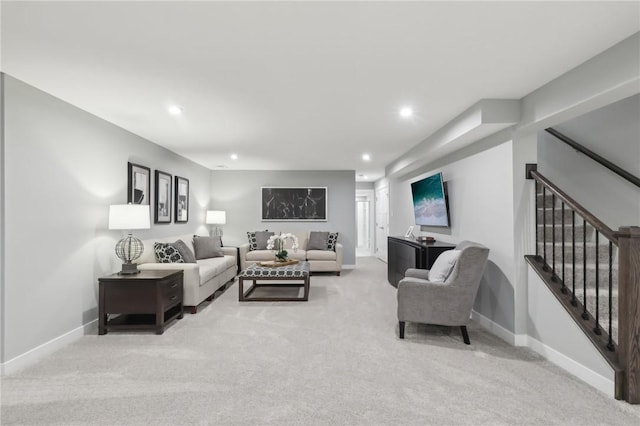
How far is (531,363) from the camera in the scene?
274 centimetres

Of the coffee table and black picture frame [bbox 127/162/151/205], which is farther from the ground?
black picture frame [bbox 127/162/151/205]

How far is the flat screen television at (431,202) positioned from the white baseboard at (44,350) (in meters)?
4.36

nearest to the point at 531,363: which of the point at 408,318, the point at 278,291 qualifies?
the point at 408,318

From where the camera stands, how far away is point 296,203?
784 centimetres

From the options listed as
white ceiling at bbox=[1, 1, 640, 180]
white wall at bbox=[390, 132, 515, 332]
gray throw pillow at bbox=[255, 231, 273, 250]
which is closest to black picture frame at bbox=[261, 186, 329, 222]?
gray throw pillow at bbox=[255, 231, 273, 250]

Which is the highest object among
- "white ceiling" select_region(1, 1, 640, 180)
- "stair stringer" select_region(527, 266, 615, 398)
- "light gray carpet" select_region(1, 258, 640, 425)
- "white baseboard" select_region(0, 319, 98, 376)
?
"white ceiling" select_region(1, 1, 640, 180)

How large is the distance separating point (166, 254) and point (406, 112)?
3507 mm

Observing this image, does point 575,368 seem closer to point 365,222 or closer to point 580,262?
point 580,262

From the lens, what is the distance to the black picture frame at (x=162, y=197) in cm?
499

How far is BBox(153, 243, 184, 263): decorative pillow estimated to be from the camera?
4.52 m

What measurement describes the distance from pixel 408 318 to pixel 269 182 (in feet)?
17.5

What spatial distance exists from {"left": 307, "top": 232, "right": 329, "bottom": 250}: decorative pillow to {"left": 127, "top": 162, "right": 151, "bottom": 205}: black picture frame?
135 inches

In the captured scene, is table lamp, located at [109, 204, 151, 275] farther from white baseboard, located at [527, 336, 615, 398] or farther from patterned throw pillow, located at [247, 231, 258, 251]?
white baseboard, located at [527, 336, 615, 398]

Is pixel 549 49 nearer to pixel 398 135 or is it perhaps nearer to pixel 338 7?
pixel 338 7
